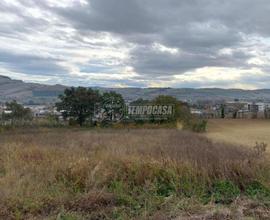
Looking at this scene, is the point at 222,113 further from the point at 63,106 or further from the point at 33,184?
the point at 33,184

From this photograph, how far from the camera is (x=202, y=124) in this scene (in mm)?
41656

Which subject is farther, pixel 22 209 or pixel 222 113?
pixel 222 113

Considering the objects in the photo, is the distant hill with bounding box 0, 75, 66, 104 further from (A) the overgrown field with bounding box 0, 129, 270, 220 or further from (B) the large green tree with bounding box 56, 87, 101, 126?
(A) the overgrown field with bounding box 0, 129, 270, 220

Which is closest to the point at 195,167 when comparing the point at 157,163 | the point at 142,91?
the point at 157,163

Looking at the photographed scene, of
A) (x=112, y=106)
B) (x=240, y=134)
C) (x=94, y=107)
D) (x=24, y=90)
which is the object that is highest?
(x=24, y=90)

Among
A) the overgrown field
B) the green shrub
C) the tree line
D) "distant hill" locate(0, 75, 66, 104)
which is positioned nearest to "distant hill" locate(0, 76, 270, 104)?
"distant hill" locate(0, 75, 66, 104)

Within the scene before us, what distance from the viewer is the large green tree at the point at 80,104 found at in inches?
1713

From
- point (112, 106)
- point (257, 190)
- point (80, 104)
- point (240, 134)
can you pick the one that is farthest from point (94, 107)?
point (257, 190)

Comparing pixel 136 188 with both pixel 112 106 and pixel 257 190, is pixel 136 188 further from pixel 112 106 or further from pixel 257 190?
pixel 112 106

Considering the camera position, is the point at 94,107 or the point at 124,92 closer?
the point at 94,107

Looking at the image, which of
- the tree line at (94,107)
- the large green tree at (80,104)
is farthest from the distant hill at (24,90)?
the large green tree at (80,104)

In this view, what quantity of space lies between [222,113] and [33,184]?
5448cm

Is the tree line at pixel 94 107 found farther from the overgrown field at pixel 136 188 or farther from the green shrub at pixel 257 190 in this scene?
the green shrub at pixel 257 190

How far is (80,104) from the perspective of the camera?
4353 centimetres
